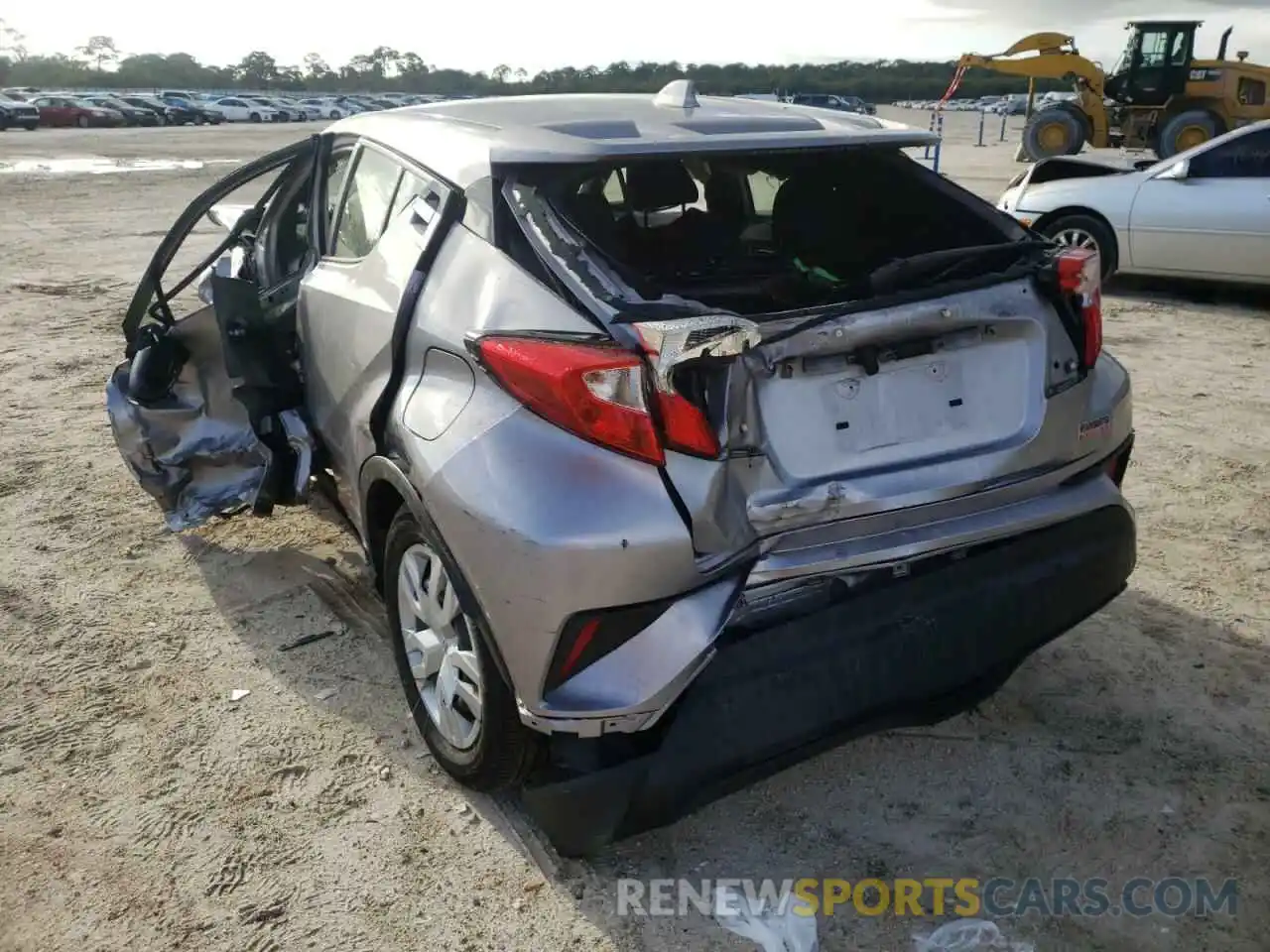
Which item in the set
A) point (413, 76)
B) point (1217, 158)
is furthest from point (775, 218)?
point (413, 76)

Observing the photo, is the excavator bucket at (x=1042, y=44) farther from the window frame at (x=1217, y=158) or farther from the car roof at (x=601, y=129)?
the car roof at (x=601, y=129)

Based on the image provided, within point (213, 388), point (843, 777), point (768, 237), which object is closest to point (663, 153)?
point (768, 237)

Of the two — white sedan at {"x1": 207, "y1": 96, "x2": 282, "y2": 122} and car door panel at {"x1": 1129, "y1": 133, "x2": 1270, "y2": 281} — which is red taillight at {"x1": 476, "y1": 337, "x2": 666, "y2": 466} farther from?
white sedan at {"x1": 207, "y1": 96, "x2": 282, "y2": 122}

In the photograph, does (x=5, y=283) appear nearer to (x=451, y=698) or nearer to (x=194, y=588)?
(x=194, y=588)

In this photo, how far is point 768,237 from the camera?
352 cm

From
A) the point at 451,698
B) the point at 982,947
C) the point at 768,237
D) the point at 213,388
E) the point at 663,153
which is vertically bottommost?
the point at 982,947

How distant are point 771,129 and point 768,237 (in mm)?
622

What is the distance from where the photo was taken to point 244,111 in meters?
56.1

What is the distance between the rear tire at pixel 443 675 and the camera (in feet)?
8.14

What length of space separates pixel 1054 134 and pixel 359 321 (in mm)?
20378

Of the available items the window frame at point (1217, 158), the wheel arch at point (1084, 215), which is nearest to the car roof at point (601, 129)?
the wheel arch at point (1084, 215)

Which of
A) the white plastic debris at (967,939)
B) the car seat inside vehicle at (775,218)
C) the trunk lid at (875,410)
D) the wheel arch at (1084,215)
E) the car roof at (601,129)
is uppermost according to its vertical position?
the car roof at (601,129)

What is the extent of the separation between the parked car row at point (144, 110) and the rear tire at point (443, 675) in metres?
40.4

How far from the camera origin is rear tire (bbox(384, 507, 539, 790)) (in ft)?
8.14
